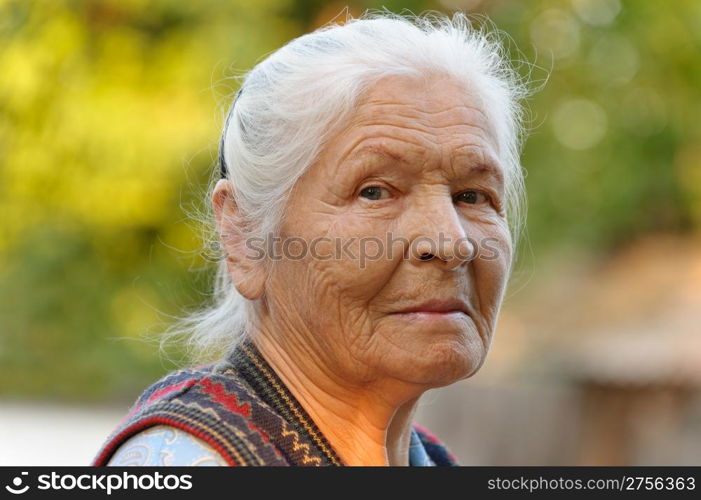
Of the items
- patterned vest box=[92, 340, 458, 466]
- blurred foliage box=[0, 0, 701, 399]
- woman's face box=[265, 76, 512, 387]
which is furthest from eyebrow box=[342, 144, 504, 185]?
blurred foliage box=[0, 0, 701, 399]

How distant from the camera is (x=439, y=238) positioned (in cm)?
223

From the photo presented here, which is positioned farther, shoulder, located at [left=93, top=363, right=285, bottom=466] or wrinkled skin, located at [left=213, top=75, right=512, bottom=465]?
wrinkled skin, located at [left=213, top=75, right=512, bottom=465]

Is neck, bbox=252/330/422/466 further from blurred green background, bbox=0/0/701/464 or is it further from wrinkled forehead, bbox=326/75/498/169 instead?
blurred green background, bbox=0/0/701/464

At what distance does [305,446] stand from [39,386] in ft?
28.1

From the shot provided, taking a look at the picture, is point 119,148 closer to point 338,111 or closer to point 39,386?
point 39,386

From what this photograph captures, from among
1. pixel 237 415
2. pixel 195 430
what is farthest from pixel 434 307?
pixel 195 430

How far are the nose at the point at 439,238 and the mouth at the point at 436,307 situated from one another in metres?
0.09

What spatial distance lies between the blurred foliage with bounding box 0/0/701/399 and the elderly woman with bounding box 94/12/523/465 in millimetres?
3465

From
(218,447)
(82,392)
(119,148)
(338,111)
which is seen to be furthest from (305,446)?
(82,392)

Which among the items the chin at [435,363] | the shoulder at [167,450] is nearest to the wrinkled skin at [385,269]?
the chin at [435,363]

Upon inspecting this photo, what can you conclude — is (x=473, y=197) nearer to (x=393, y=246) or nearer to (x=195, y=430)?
(x=393, y=246)

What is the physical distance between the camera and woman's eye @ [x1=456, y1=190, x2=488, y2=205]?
2395mm

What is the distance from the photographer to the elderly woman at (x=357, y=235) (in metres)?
2.24

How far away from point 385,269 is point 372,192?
0.20m
